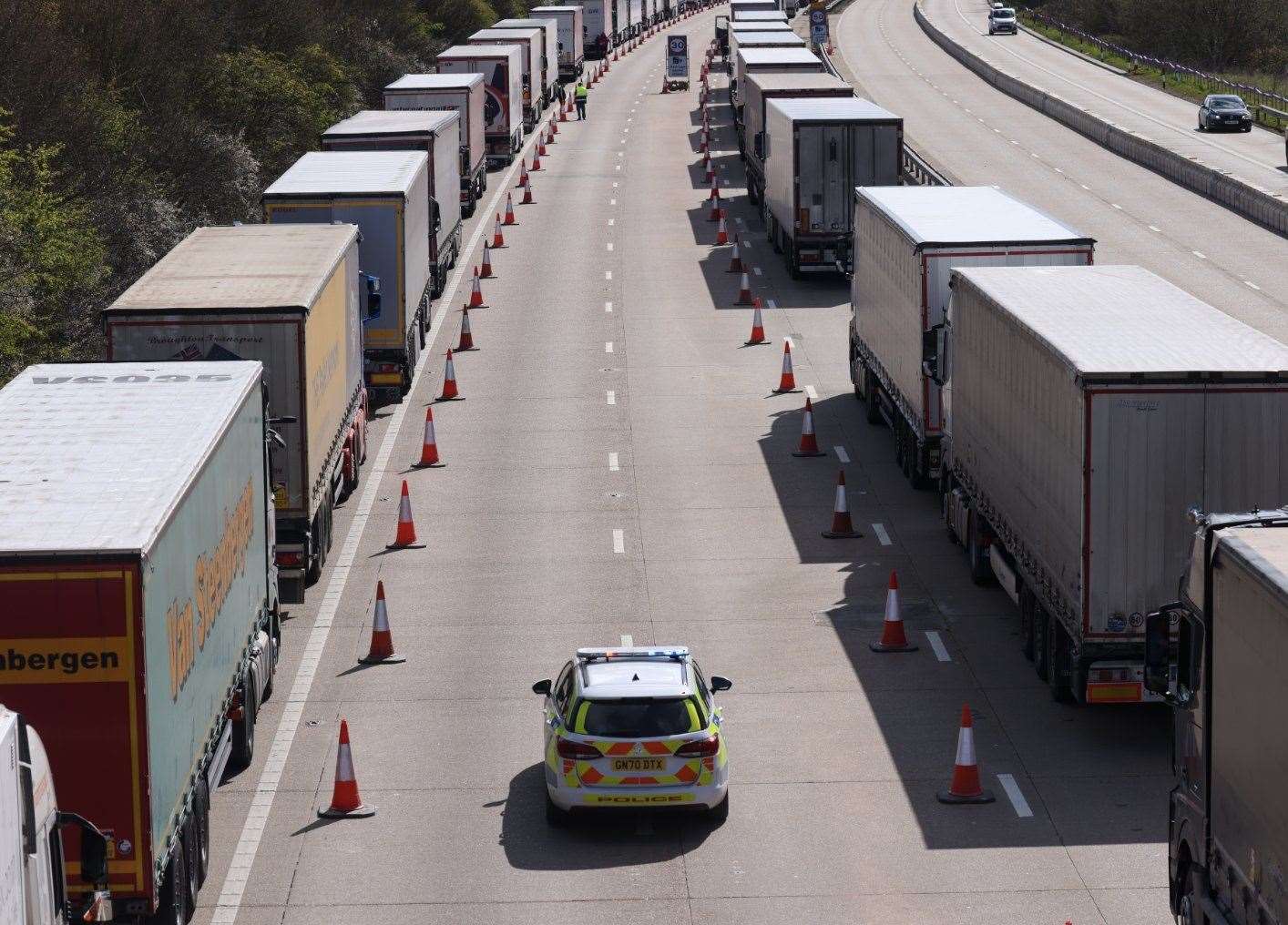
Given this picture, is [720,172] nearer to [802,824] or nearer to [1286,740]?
[802,824]

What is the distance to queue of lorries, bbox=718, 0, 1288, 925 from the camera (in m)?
12.0

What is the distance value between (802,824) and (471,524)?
10.9 metres

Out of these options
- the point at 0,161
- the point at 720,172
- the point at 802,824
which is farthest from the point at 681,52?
the point at 802,824

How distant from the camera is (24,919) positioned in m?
10.5

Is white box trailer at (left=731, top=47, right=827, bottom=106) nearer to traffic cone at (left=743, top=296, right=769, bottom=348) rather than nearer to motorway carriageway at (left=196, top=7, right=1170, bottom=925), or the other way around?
traffic cone at (left=743, top=296, right=769, bottom=348)

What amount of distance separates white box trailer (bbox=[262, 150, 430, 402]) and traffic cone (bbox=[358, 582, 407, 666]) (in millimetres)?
9786

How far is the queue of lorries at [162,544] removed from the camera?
12.5m

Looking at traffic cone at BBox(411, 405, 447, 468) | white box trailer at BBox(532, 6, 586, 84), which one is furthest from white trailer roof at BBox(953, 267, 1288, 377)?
white box trailer at BBox(532, 6, 586, 84)

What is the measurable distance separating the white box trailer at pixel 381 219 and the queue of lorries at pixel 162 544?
193 centimetres

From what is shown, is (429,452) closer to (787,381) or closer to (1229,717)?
(787,381)

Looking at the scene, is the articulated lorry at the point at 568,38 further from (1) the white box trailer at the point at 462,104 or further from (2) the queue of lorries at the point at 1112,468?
(2) the queue of lorries at the point at 1112,468

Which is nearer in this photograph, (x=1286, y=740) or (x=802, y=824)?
(x=1286, y=740)

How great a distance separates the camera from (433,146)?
41188 millimetres

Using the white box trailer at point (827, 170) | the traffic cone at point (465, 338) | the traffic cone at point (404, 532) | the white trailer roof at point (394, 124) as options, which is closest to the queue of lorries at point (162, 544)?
the traffic cone at point (404, 532)
